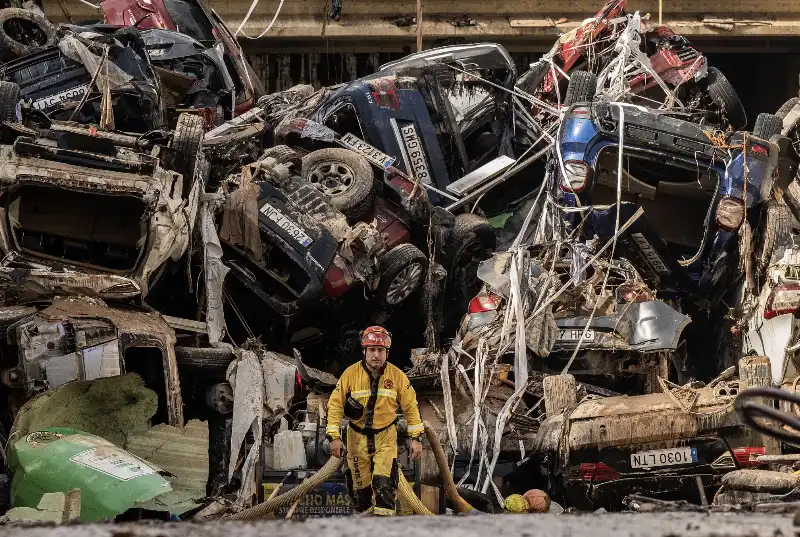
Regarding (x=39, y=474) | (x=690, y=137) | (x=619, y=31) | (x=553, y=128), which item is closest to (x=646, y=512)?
(x=39, y=474)

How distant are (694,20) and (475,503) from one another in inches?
582

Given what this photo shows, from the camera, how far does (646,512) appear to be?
6.46 metres

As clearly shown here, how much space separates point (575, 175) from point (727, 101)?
311 centimetres

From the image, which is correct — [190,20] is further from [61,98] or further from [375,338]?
[375,338]

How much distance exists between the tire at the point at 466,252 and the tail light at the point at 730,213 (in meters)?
2.44

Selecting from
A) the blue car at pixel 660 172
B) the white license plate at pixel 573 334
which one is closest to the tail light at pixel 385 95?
the blue car at pixel 660 172

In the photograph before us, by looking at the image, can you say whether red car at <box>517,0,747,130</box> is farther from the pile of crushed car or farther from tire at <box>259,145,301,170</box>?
tire at <box>259,145,301,170</box>

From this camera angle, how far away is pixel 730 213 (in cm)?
1429

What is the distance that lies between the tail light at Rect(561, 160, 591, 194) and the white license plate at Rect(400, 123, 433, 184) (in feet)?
6.16

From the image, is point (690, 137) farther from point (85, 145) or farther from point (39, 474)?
point (39, 474)

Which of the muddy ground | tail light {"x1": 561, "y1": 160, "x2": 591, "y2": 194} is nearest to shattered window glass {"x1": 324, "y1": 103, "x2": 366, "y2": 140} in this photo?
A: tail light {"x1": 561, "y1": 160, "x2": 591, "y2": 194}

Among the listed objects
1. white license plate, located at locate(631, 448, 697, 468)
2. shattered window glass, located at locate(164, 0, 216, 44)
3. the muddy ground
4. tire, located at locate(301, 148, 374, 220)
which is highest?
shattered window glass, located at locate(164, 0, 216, 44)

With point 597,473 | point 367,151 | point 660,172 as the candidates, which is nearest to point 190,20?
point 367,151

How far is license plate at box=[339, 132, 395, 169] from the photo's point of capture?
49.6 feet
